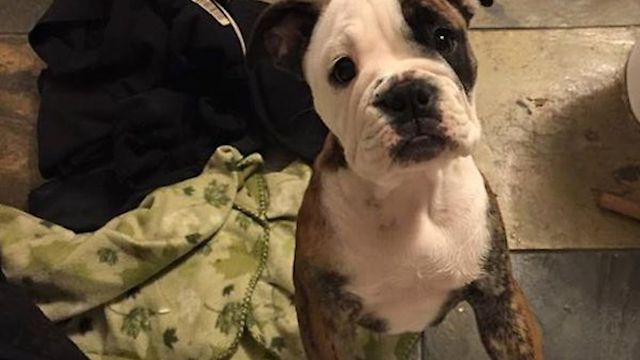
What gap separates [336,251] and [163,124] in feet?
2.28

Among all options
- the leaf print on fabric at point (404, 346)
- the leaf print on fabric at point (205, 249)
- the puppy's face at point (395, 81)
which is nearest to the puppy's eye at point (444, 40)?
the puppy's face at point (395, 81)

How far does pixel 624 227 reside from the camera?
1918mm

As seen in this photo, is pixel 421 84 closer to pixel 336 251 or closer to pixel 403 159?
pixel 403 159

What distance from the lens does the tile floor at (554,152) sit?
1808mm

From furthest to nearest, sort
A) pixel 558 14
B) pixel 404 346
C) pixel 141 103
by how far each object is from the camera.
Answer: pixel 558 14, pixel 141 103, pixel 404 346

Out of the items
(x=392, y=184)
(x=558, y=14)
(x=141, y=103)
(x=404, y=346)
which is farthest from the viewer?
(x=558, y=14)

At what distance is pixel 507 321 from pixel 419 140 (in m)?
0.39

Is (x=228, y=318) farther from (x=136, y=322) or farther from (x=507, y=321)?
(x=507, y=321)

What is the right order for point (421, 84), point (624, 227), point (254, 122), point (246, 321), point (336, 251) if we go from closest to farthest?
point (421, 84) < point (336, 251) < point (246, 321) < point (624, 227) < point (254, 122)

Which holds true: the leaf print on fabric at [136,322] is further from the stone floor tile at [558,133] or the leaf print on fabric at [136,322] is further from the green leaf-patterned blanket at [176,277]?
the stone floor tile at [558,133]

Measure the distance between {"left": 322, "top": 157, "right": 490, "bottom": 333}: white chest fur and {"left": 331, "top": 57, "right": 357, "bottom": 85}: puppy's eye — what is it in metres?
0.16

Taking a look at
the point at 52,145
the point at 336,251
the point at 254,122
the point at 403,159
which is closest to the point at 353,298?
the point at 336,251

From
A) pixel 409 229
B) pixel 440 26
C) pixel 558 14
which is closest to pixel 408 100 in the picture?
pixel 440 26

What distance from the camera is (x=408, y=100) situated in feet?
3.96
